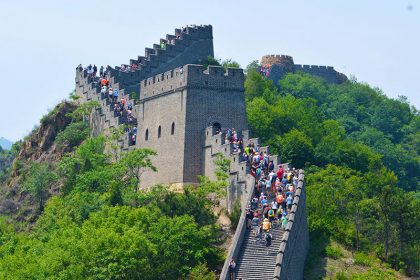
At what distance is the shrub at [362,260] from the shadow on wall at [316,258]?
1.68m

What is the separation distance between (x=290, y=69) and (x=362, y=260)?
55.7 metres

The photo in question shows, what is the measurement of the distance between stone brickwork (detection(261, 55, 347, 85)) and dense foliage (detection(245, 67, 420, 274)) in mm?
1503

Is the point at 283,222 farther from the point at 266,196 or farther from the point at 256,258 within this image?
the point at 266,196

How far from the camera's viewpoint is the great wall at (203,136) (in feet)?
209

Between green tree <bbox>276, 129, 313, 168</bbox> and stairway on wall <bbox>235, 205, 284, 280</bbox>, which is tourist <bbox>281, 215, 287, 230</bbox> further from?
green tree <bbox>276, 129, 313, 168</bbox>

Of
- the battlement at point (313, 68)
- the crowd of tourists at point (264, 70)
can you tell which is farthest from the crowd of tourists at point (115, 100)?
the battlement at point (313, 68)

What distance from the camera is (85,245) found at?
65.2 m

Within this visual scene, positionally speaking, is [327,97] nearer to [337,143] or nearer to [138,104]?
[337,143]

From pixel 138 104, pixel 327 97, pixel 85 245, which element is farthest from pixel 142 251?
pixel 327 97

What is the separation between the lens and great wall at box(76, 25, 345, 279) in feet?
209

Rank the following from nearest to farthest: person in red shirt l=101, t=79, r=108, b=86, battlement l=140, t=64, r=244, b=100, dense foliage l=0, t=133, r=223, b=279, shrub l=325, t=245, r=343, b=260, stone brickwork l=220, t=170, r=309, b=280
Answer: stone brickwork l=220, t=170, r=309, b=280, dense foliage l=0, t=133, r=223, b=279, shrub l=325, t=245, r=343, b=260, battlement l=140, t=64, r=244, b=100, person in red shirt l=101, t=79, r=108, b=86

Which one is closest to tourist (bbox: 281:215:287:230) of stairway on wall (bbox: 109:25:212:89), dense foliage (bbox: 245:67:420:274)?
dense foliage (bbox: 245:67:420:274)

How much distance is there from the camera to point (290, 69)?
4843 inches

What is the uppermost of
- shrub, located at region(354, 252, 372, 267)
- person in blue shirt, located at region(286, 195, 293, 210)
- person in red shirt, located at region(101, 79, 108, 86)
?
person in red shirt, located at region(101, 79, 108, 86)
